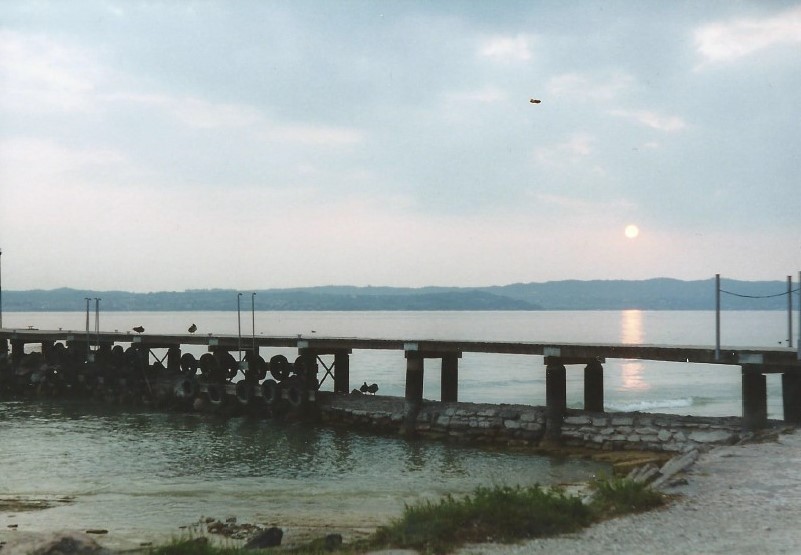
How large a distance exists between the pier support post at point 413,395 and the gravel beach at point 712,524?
1327 centimetres

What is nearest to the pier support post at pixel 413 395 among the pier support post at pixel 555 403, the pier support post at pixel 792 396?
the pier support post at pixel 555 403

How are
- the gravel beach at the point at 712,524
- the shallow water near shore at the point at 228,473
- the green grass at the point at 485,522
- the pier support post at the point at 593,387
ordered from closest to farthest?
the gravel beach at the point at 712,524 < the green grass at the point at 485,522 < the shallow water near shore at the point at 228,473 < the pier support post at the point at 593,387

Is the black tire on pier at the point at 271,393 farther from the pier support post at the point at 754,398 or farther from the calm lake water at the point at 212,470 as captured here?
the pier support post at the point at 754,398

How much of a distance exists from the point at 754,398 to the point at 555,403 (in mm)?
5520

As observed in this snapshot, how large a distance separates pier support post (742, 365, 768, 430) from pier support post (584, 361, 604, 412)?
16.7 feet

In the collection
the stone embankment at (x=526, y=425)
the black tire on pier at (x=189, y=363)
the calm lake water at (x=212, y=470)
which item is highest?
the black tire on pier at (x=189, y=363)

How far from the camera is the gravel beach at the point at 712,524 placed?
8797 millimetres

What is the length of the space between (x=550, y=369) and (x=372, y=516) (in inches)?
402

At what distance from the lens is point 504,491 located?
10.7 m

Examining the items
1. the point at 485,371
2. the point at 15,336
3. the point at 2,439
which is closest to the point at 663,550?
the point at 2,439

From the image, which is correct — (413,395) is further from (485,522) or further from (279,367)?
(485,522)

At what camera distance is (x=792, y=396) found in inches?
781

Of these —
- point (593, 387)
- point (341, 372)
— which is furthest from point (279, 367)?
point (593, 387)

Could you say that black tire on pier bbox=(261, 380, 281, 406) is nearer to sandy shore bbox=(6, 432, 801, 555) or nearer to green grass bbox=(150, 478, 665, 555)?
sandy shore bbox=(6, 432, 801, 555)
